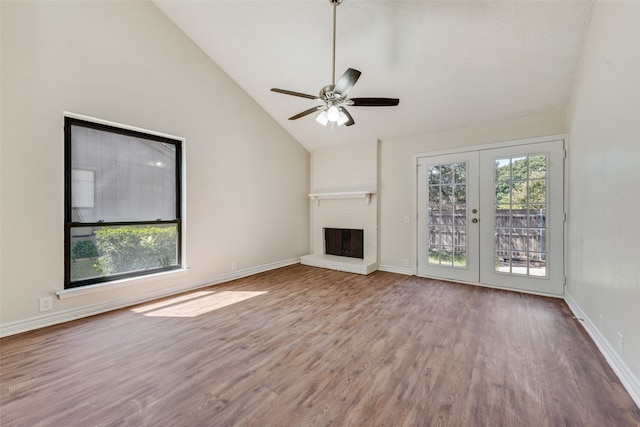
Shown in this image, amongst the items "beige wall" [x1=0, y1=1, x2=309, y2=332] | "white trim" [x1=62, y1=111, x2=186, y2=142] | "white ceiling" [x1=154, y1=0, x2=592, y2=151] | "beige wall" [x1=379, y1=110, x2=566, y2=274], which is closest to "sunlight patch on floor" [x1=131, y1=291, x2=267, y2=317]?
"beige wall" [x1=0, y1=1, x2=309, y2=332]

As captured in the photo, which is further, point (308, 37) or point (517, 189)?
point (517, 189)

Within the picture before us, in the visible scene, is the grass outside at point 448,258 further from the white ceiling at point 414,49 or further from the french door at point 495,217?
the white ceiling at point 414,49

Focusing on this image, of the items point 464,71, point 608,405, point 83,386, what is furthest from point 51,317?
point 464,71

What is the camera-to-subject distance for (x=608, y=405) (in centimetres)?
162

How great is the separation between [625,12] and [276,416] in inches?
147

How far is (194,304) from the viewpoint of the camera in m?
3.34

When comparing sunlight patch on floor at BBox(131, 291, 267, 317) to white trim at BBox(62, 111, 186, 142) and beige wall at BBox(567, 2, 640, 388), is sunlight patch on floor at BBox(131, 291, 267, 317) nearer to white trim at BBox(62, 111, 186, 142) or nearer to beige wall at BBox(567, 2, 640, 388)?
white trim at BBox(62, 111, 186, 142)

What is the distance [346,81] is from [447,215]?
121 inches

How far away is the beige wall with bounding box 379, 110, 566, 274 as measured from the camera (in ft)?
13.5

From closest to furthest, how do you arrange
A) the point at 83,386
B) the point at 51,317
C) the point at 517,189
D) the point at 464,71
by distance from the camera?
1. the point at 83,386
2. the point at 51,317
3. the point at 464,71
4. the point at 517,189

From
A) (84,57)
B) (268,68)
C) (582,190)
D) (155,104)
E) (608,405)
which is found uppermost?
(268,68)

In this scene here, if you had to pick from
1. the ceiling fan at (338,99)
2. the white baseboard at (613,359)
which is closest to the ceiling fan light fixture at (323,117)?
the ceiling fan at (338,99)

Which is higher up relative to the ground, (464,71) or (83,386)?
Result: (464,71)

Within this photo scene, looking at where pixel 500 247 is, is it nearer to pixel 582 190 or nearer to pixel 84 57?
pixel 582 190
